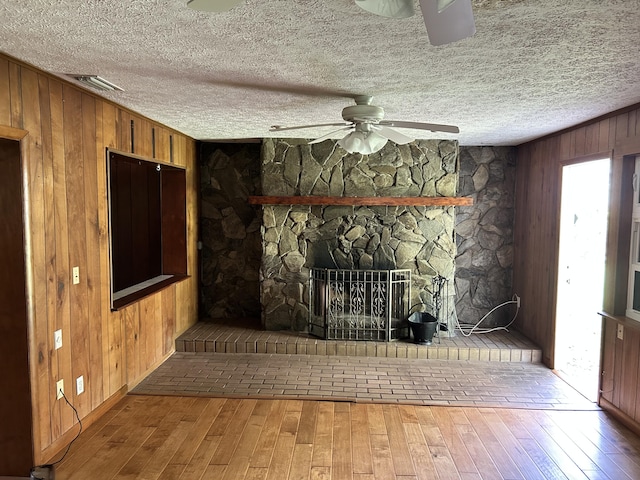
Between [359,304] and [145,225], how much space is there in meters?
2.49

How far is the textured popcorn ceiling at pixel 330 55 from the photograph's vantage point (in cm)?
167

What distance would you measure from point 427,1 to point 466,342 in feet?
13.6

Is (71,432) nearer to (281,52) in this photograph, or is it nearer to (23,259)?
(23,259)

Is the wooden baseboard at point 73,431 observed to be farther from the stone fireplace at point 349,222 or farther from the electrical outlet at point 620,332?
the electrical outlet at point 620,332

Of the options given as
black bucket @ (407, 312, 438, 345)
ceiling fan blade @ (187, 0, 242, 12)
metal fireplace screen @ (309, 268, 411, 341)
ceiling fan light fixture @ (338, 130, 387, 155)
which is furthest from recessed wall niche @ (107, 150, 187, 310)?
ceiling fan blade @ (187, 0, 242, 12)

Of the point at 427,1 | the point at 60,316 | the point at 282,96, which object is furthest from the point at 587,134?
the point at 60,316

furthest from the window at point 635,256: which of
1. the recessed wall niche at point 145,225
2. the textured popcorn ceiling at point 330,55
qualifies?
the recessed wall niche at point 145,225

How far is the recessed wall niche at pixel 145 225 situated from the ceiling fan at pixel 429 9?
2.92 m

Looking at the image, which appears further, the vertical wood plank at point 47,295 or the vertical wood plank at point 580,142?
the vertical wood plank at point 580,142

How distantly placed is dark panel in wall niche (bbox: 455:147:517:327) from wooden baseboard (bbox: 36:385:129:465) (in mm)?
3865

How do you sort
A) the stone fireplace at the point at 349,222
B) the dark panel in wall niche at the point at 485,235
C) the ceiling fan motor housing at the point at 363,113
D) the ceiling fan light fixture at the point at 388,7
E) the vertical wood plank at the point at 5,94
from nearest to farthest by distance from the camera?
the ceiling fan light fixture at the point at 388,7 → the vertical wood plank at the point at 5,94 → the ceiling fan motor housing at the point at 363,113 → the stone fireplace at the point at 349,222 → the dark panel in wall niche at the point at 485,235

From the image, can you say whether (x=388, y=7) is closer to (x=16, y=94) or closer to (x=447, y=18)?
(x=447, y=18)

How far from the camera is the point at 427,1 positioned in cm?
123

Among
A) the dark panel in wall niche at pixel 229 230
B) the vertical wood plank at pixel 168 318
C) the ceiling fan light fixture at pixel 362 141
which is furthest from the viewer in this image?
the dark panel in wall niche at pixel 229 230
